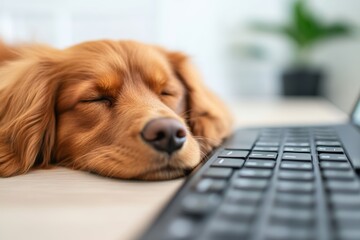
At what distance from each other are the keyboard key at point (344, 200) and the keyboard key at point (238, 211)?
87 mm

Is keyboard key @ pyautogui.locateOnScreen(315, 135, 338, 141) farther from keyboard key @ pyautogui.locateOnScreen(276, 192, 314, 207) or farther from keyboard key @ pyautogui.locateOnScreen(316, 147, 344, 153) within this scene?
keyboard key @ pyautogui.locateOnScreen(276, 192, 314, 207)

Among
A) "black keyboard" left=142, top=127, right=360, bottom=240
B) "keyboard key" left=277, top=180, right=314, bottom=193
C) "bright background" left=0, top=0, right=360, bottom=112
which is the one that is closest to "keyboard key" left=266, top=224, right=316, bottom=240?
"black keyboard" left=142, top=127, right=360, bottom=240

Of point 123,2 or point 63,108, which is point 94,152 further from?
point 123,2

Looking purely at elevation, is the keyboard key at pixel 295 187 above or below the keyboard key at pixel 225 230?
below

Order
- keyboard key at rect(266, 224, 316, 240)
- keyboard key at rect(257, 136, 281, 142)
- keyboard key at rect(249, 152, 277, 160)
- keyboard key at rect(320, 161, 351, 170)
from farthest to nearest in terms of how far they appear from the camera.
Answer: keyboard key at rect(257, 136, 281, 142), keyboard key at rect(249, 152, 277, 160), keyboard key at rect(320, 161, 351, 170), keyboard key at rect(266, 224, 316, 240)

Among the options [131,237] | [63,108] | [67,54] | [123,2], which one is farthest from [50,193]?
[123,2]

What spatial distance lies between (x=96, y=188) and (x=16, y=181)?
Answer: 0.17 meters

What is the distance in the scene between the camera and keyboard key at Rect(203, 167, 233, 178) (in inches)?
22.6

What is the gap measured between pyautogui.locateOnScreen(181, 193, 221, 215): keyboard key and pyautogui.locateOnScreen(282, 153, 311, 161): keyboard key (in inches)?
9.7

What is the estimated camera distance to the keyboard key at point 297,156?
0.68m

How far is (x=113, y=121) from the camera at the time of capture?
906mm

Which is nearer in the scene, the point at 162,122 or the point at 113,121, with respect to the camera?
the point at 162,122

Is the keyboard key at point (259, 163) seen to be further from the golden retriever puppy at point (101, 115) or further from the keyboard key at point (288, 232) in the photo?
the keyboard key at point (288, 232)

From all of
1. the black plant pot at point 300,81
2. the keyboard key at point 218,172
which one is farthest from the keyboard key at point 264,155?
the black plant pot at point 300,81
